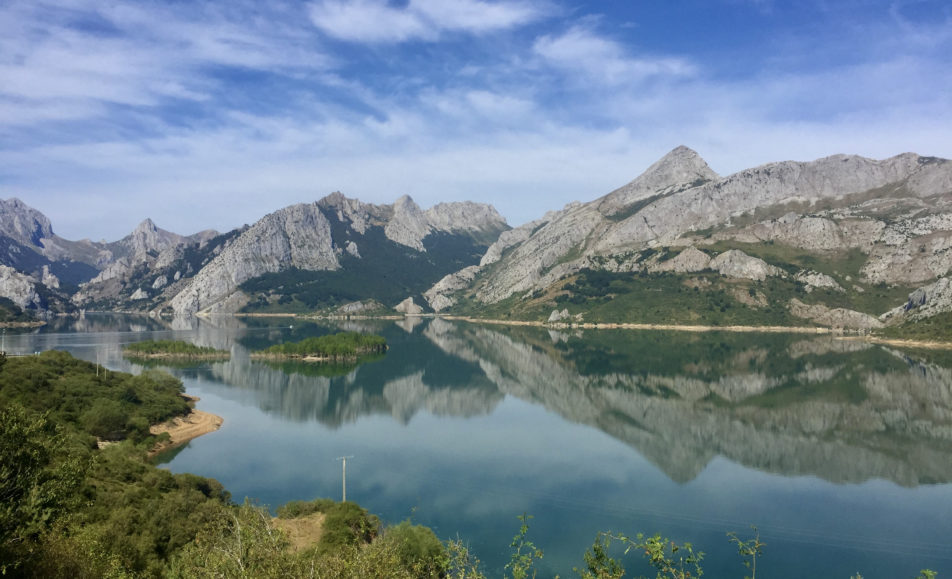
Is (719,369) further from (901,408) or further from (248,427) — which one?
(248,427)

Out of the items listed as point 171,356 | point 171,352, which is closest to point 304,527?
point 171,356

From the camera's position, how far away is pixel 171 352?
171 metres

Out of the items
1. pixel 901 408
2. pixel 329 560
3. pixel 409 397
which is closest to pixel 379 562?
pixel 329 560

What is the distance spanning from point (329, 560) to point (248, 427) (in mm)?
78924

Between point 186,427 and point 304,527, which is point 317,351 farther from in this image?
point 304,527

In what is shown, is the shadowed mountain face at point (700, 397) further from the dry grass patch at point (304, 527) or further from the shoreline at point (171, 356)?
the dry grass patch at point (304, 527)

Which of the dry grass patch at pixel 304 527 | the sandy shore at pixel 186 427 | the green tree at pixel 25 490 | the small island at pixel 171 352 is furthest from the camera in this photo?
the small island at pixel 171 352

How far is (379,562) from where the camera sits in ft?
71.1

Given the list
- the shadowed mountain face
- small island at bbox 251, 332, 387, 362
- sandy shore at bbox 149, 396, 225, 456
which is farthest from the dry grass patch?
small island at bbox 251, 332, 387, 362

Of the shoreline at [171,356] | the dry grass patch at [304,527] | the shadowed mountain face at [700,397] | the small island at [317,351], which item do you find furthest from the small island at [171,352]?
the dry grass patch at [304,527]

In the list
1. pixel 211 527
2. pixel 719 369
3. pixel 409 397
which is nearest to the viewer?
pixel 211 527

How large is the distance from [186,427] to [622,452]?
66.5m

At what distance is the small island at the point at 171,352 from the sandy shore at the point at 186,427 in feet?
252

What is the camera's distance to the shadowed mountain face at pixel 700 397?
7800 centimetres
